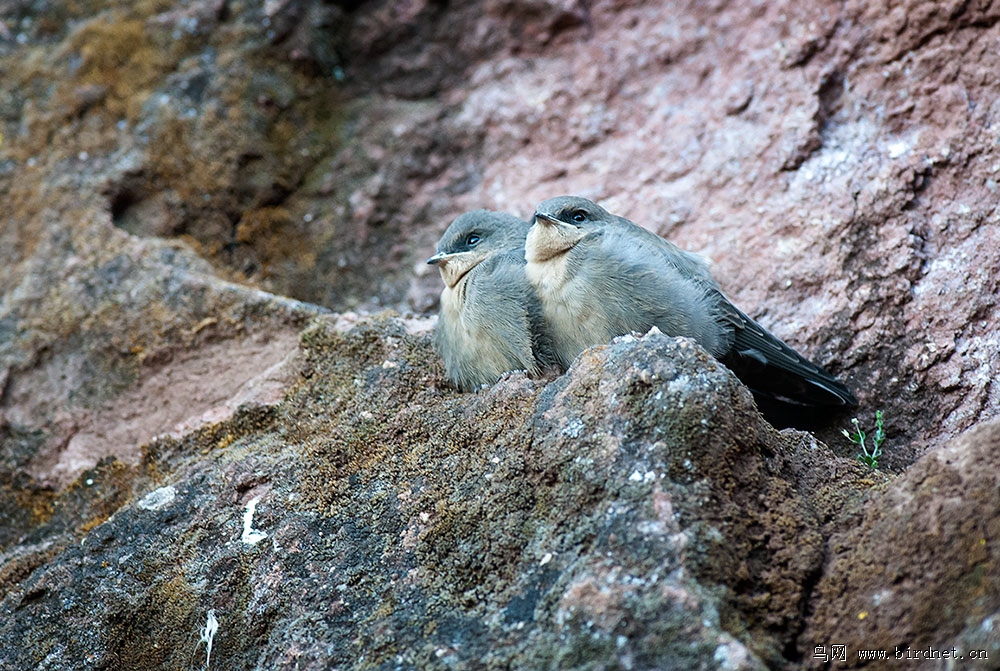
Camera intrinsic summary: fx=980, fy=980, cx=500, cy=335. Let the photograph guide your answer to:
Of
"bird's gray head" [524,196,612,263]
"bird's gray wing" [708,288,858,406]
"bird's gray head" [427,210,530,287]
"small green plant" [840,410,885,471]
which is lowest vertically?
"small green plant" [840,410,885,471]

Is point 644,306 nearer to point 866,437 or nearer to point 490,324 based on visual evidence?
point 490,324

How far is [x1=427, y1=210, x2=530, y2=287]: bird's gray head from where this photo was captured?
4.68 m

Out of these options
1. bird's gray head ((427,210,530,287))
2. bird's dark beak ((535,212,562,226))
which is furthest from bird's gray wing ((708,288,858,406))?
bird's gray head ((427,210,530,287))

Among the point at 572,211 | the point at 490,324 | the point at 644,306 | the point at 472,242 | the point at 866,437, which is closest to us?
the point at 644,306

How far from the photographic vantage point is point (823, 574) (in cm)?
285

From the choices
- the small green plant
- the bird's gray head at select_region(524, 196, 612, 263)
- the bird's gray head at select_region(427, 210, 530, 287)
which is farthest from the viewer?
the bird's gray head at select_region(427, 210, 530, 287)

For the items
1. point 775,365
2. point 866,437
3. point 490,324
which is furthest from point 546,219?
point 866,437

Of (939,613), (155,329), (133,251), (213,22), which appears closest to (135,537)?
(155,329)

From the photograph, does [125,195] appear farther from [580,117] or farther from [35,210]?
[580,117]

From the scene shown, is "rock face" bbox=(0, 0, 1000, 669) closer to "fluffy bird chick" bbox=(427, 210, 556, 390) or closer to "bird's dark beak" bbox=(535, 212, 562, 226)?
"fluffy bird chick" bbox=(427, 210, 556, 390)

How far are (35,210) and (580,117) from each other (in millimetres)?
3258

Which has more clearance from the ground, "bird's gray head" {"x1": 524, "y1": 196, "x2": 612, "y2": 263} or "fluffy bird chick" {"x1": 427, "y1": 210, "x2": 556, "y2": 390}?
"bird's gray head" {"x1": 524, "y1": 196, "x2": 612, "y2": 263}

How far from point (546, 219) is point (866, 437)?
165 centimetres

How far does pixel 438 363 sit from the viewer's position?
4.37m
